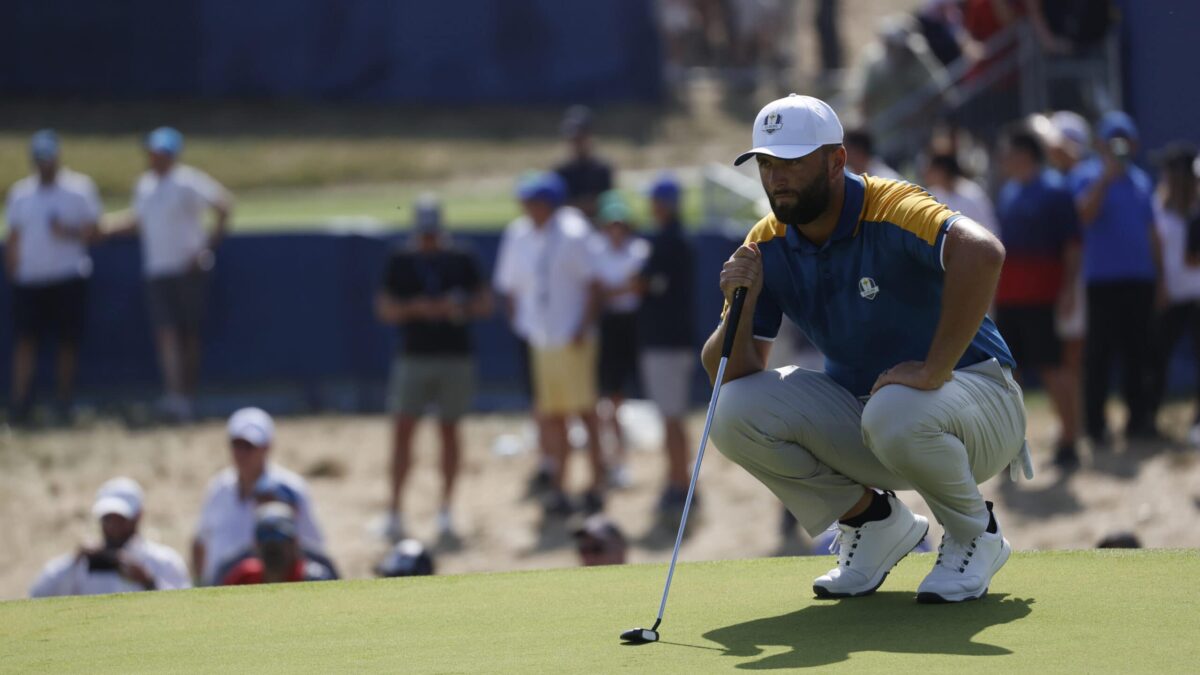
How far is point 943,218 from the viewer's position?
17.0ft

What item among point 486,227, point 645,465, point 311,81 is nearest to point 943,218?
point 645,465

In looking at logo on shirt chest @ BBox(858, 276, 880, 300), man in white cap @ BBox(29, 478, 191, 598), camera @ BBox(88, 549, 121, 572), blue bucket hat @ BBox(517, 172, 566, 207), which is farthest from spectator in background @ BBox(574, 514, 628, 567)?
blue bucket hat @ BBox(517, 172, 566, 207)

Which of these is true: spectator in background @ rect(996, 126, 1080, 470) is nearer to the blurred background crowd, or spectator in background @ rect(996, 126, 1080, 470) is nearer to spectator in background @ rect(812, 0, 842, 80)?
the blurred background crowd

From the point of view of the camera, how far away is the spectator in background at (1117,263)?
1141 centimetres

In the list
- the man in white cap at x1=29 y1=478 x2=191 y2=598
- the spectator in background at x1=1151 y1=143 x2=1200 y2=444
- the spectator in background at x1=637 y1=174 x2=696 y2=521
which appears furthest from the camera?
the spectator in background at x1=637 y1=174 x2=696 y2=521

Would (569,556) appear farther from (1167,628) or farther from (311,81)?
(311,81)

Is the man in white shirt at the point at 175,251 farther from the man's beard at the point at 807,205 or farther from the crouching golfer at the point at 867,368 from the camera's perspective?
the man's beard at the point at 807,205

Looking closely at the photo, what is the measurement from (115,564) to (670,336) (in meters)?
4.27

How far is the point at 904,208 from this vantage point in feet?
17.3

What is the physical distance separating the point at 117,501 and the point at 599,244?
463 cm

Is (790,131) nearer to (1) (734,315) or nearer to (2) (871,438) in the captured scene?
(1) (734,315)

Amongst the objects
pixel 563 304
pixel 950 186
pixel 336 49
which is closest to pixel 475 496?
pixel 563 304

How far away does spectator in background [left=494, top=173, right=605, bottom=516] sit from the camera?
12211mm

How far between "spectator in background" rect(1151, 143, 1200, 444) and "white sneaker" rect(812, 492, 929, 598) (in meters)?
6.38
